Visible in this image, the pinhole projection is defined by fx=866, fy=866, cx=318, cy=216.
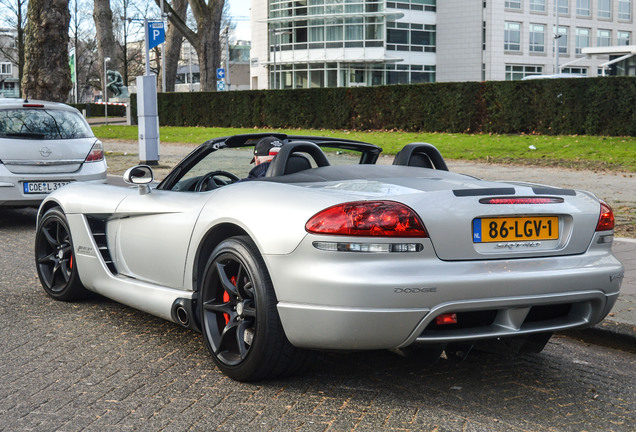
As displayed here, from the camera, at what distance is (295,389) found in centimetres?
411

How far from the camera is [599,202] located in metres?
4.41

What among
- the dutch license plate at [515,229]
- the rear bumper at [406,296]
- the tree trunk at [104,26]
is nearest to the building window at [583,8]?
the tree trunk at [104,26]

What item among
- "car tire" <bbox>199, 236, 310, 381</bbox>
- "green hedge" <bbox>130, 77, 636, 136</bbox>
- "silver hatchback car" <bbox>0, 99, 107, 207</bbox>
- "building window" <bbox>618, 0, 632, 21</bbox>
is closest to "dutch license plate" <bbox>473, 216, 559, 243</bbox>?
"car tire" <bbox>199, 236, 310, 381</bbox>

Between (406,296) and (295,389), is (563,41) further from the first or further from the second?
(406,296)

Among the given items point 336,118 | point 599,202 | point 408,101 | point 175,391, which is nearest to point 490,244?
point 599,202

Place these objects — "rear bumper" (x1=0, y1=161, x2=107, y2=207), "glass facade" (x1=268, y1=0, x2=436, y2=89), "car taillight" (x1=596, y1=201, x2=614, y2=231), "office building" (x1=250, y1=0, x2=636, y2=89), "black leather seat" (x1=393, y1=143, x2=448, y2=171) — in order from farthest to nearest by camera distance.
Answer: "office building" (x1=250, y1=0, x2=636, y2=89) < "glass facade" (x1=268, y1=0, x2=436, y2=89) < "rear bumper" (x1=0, y1=161, x2=107, y2=207) < "black leather seat" (x1=393, y1=143, x2=448, y2=171) < "car taillight" (x1=596, y1=201, x2=614, y2=231)

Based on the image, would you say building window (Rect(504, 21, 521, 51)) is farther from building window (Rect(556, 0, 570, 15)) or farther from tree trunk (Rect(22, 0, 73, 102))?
tree trunk (Rect(22, 0, 73, 102))

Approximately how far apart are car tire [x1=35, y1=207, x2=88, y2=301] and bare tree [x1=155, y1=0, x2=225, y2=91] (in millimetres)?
35021

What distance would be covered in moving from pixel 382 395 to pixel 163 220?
1651mm

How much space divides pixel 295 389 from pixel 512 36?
218 feet

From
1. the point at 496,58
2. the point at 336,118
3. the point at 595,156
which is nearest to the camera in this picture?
the point at 595,156

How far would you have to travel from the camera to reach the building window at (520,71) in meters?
67.4

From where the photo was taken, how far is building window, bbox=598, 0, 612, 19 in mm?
72250

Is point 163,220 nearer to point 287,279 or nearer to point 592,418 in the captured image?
point 287,279
